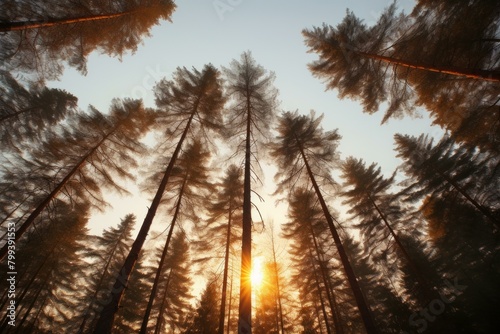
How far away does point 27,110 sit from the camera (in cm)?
1456

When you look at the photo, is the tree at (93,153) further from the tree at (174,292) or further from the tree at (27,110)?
the tree at (174,292)

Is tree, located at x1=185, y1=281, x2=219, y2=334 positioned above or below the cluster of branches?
below

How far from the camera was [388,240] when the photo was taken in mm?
14992

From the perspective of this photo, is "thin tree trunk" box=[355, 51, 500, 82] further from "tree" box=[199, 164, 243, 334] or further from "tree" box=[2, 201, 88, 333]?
"tree" box=[2, 201, 88, 333]

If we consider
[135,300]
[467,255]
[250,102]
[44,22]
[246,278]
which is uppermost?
[250,102]

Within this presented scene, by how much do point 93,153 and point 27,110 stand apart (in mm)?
7817

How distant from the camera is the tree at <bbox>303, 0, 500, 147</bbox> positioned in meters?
6.04

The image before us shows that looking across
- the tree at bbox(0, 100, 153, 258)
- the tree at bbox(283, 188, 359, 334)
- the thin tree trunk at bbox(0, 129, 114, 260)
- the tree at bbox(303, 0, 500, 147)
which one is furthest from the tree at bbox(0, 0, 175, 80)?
the tree at bbox(283, 188, 359, 334)

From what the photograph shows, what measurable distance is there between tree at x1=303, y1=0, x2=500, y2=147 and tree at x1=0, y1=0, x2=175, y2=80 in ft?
30.0

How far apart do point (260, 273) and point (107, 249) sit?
15382 mm

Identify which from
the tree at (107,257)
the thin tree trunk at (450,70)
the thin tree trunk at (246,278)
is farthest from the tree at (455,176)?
the tree at (107,257)

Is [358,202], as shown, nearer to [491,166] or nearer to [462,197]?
[462,197]

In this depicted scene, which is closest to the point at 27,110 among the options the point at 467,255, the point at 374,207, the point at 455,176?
the point at 374,207

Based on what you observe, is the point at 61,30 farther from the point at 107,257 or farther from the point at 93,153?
the point at 107,257
